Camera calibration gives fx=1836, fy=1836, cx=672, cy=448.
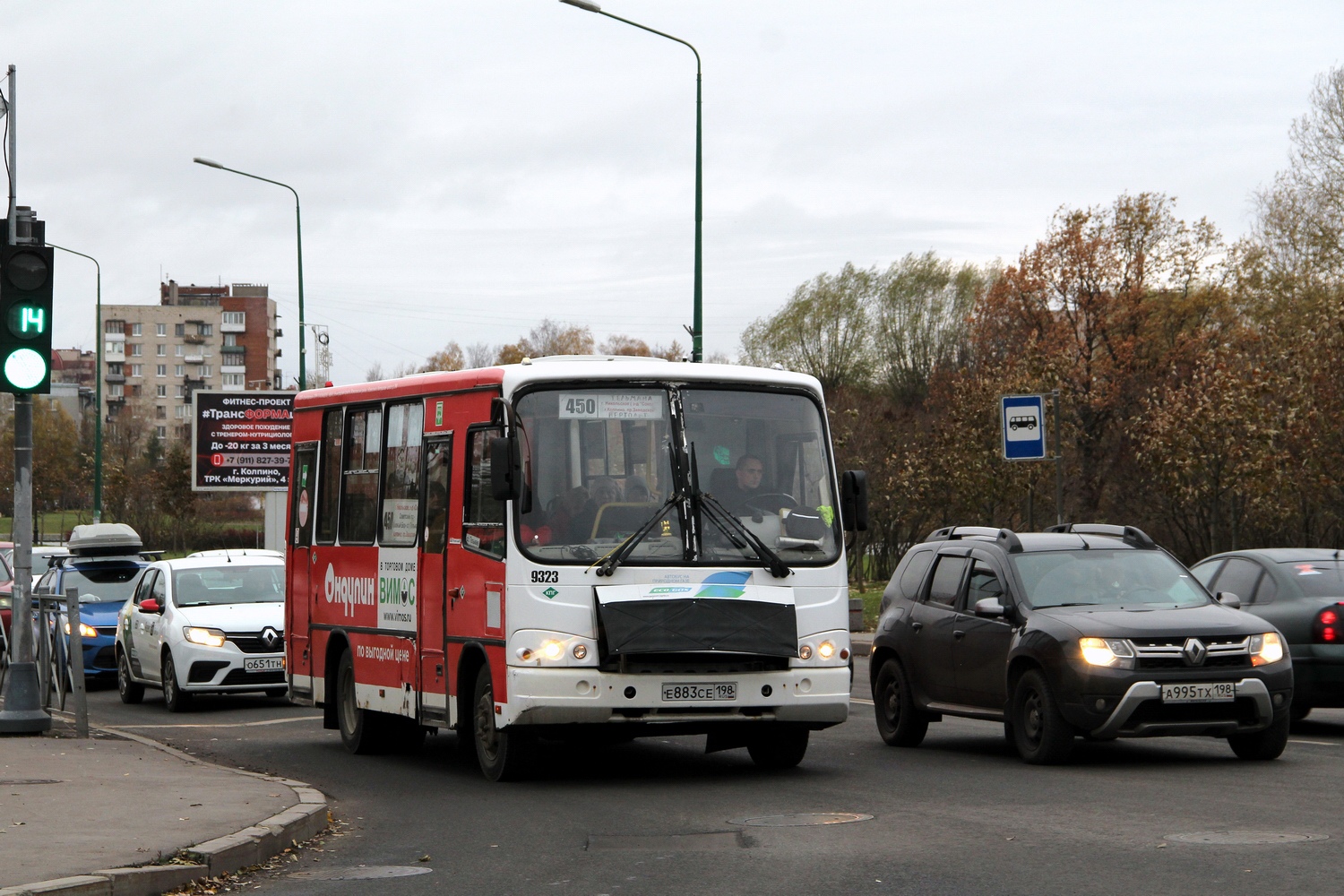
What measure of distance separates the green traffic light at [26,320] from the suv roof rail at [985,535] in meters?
7.51

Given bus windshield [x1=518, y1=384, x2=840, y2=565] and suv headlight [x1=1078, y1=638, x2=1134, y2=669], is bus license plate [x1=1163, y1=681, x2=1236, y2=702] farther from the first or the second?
bus windshield [x1=518, y1=384, x2=840, y2=565]

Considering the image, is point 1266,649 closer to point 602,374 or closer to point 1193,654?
point 1193,654

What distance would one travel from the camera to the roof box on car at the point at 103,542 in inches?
1044

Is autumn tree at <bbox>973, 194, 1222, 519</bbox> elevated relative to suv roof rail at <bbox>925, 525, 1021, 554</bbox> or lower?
elevated

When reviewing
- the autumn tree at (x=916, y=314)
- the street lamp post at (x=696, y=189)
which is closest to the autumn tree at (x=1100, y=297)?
the autumn tree at (x=916, y=314)

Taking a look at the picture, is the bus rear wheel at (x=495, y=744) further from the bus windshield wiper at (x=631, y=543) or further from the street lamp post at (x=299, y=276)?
the street lamp post at (x=299, y=276)

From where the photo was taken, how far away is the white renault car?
20.3 m

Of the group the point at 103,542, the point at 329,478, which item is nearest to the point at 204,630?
the point at 329,478

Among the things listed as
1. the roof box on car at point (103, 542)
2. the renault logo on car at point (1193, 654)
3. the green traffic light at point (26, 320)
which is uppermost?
the green traffic light at point (26, 320)

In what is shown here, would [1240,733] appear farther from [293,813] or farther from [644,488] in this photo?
[293,813]

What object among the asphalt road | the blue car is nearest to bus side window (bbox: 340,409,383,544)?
the asphalt road

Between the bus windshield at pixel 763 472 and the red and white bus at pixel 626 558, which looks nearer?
the red and white bus at pixel 626 558

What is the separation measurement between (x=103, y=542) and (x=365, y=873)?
1896cm

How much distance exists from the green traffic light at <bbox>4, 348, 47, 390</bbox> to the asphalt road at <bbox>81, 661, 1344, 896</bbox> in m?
3.46
